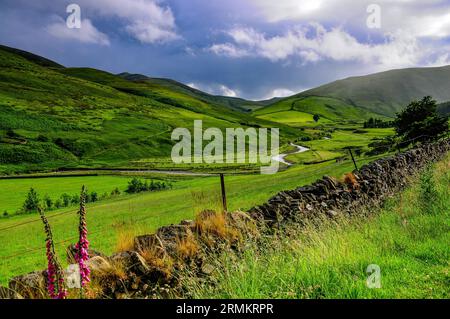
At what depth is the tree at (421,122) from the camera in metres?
43.6

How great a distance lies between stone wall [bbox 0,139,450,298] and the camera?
6.46 meters

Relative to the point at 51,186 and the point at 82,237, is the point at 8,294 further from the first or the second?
the point at 51,186

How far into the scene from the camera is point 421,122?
149ft

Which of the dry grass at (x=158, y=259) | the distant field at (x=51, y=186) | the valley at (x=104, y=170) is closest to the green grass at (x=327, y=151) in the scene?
the valley at (x=104, y=170)

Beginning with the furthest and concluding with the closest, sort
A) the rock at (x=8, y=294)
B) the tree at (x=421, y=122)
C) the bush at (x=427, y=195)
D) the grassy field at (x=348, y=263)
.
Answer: the tree at (x=421, y=122), the bush at (x=427, y=195), the grassy field at (x=348, y=263), the rock at (x=8, y=294)

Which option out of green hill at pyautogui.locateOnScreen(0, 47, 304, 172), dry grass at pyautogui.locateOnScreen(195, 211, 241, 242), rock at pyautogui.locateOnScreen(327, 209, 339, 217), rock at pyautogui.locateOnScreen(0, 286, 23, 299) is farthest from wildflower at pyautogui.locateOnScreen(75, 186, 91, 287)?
green hill at pyautogui.locateOnScreen(0, 47, 304, 172)

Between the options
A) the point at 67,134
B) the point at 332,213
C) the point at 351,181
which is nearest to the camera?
the point at 332,213

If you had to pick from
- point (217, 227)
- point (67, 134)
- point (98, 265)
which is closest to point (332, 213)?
point (217, 227)

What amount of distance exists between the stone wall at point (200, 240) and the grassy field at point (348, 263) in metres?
0.69

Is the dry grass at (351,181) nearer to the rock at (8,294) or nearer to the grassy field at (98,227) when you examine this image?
the grassy field at (98,227)

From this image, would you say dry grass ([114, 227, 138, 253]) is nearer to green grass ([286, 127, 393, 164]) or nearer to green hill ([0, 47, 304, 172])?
green grass ([286, 127, 393, 164])

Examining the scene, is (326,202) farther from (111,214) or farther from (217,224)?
(111,214)

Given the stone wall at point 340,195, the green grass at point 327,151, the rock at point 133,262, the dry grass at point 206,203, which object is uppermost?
the green grass at point 327,151

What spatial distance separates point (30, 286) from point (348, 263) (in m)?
5.55
